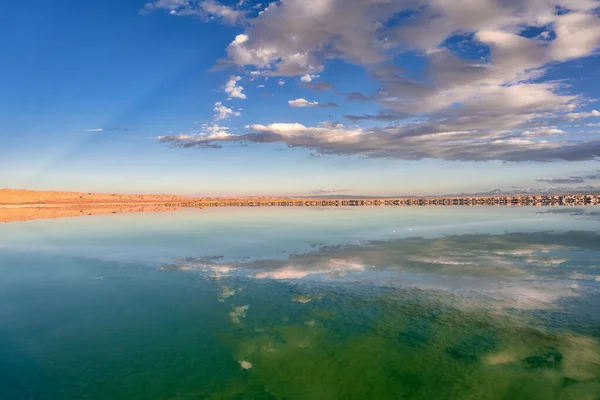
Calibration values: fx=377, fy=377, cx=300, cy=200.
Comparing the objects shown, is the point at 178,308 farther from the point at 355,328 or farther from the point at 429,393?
the point at 429,393

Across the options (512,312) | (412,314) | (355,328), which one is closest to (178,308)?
(355,328)

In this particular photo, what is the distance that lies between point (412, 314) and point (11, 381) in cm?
1209

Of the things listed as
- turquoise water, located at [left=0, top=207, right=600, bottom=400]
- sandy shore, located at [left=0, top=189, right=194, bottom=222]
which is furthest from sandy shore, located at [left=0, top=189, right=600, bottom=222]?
turquoise water, located at [left=0, top=207, right=600, bottom=400]

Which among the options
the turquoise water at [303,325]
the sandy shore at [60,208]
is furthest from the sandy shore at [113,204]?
the turquoise water at [303,325]

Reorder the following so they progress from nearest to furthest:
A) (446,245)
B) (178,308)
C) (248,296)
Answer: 1. (178,308)
2. (248,296)
3. (446,245)

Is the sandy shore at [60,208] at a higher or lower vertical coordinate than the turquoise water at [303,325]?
higher

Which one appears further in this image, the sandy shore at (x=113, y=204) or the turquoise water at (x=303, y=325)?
the sandy shore at (x=113, y=204)

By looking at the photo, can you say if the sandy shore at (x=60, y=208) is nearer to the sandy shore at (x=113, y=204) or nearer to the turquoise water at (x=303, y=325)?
the sandy shore at (x=113, y=204)

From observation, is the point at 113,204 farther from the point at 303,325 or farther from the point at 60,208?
the point at 303,325

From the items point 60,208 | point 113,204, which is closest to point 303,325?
point 60,208

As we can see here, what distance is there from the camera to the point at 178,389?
29.7 feet

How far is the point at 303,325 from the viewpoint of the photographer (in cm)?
1287

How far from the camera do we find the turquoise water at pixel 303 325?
30.3 ft

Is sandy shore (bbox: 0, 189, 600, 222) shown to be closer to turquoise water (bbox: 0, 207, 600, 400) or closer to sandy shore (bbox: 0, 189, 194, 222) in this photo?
sandy shore (bbox: 0, 189, 194, 222)
